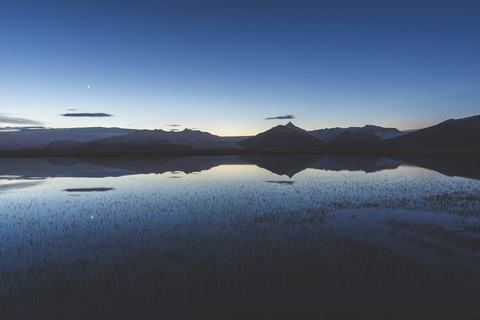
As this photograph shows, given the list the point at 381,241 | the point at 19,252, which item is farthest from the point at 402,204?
the point at 19,252

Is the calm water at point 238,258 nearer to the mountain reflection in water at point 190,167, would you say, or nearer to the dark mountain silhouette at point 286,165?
the mountain reflection in water at point 190,167

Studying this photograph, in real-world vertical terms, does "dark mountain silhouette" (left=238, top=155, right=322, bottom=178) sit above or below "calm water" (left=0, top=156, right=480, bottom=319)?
above

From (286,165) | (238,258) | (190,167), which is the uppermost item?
(286,165)

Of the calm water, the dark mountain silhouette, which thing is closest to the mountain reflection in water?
the dark mountain silhouette

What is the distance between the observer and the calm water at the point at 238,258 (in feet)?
32.8

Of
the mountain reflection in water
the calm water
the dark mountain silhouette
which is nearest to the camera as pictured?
the calm water

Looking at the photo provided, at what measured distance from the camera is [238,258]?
13.7 m

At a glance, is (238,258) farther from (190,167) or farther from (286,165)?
(286,165)

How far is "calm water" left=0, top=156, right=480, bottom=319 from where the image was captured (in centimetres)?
998

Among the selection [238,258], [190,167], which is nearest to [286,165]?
[190,167]

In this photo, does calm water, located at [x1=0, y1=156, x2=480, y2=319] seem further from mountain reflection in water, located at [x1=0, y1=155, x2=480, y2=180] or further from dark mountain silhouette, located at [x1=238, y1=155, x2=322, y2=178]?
dark mountain silhouette, located at [x1=238, y1=155, x2=322, y2=178]

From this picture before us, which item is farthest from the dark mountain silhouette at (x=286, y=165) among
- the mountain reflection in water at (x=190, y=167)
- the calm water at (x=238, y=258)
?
the calm water at (x=238, y=258)

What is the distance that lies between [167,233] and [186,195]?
13069 mm

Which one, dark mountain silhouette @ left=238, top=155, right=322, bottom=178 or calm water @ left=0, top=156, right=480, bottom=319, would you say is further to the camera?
dark mountain silhouette @ left=238, top=155, right=322, bottom=178
